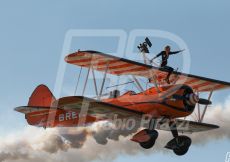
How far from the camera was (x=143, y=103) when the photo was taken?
19.6m

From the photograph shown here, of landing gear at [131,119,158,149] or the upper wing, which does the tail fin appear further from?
landing gear at [131,119,158,149]

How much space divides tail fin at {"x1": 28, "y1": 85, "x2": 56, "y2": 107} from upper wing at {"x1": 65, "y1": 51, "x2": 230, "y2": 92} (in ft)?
11.4

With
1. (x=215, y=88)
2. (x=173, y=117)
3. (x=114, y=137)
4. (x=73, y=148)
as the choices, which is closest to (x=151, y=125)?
(x=173, y=117)

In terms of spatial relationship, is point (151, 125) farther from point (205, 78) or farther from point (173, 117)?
point (205, 78)

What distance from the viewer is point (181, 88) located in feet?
62.5

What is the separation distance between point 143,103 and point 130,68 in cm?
227

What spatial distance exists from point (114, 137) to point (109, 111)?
110 inches

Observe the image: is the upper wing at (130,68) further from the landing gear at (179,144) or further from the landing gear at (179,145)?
the landing gear at (179,145)

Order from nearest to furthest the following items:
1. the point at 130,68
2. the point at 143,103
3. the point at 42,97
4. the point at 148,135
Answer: the point at 148,135, the point at 143,103, the point at 130,68, the point at 42,97

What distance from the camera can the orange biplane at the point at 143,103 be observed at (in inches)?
747

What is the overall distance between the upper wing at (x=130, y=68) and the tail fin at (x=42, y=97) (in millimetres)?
3460

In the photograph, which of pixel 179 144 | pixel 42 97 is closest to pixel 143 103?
pixel 179 144

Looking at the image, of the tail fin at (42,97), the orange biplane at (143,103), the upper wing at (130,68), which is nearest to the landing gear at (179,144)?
the orange biplane at (143,103)

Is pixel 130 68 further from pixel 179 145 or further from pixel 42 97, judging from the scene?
pixel 42 97
